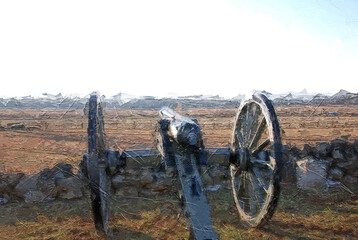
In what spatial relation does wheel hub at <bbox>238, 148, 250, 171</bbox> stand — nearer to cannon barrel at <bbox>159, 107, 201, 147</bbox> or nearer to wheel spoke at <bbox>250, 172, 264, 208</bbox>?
wheel spoke at <bbox>250, 172, 264, 208</bbox>

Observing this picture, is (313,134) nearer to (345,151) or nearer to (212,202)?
(345,151)

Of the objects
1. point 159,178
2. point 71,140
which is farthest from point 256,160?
point 71,140

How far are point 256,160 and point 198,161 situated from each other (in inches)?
38.1

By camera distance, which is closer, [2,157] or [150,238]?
[150,238]

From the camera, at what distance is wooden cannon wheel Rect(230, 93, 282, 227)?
3.36 m

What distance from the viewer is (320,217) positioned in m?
4.77

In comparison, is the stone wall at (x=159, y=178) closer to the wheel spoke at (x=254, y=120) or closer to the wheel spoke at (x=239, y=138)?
Answer: the wheel spoke at (x=239, y=138)

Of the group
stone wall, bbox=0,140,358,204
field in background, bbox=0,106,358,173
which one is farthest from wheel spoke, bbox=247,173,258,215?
field in background, bbox=0,106,358,173

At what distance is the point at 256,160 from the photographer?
13.1 feet

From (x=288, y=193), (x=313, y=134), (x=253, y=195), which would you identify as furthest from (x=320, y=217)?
(x=313, y=134)

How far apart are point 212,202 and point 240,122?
176 cm

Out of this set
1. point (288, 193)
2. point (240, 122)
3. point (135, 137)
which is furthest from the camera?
point (135, 137)

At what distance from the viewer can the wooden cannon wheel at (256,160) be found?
336 centimetres

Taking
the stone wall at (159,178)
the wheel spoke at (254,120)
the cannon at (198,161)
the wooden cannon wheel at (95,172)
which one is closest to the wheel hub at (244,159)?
the cannon at (198,161)
